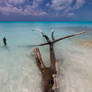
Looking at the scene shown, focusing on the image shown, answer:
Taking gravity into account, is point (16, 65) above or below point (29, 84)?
above

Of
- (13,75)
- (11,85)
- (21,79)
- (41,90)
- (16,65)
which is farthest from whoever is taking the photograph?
(16,65)

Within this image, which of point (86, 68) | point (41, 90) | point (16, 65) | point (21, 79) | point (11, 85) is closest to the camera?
point (41, 90)

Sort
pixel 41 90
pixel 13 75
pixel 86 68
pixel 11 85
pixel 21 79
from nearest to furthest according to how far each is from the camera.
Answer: pixel 41 90, pixel 11 85, pixel 21 79, pixel 13 75, pixel 86 68

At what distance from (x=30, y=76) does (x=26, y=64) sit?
124 centimetres

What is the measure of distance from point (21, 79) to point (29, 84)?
0.58m

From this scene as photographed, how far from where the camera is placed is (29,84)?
149 inches

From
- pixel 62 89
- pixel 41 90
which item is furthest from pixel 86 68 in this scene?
pixel 41 90

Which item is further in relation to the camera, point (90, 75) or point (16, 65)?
point (16, 65)

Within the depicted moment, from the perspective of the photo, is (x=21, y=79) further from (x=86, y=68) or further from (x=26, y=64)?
(x=86, y=68)

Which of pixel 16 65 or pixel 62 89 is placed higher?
pixel 16 65

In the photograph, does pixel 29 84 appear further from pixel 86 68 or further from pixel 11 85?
pixel 86 68

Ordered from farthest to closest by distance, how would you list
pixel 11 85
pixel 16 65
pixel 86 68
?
pixel 16 65 → pixel 86 68 → pixel 11 85

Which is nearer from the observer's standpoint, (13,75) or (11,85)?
(11,85)

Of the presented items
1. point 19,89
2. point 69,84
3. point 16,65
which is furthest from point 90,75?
point 16,65
